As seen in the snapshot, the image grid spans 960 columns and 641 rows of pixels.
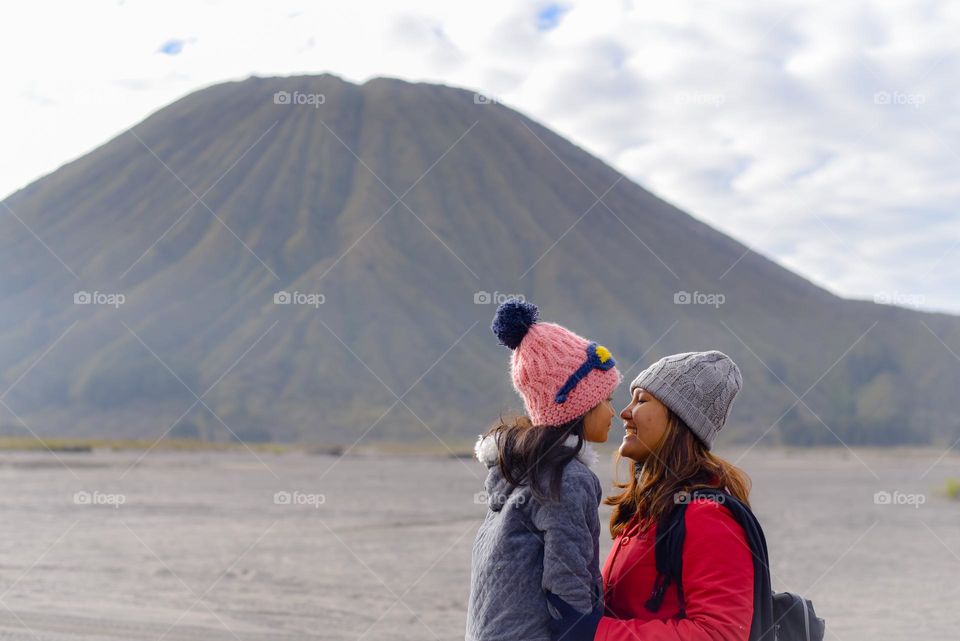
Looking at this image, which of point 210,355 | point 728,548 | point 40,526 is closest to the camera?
point 728,548

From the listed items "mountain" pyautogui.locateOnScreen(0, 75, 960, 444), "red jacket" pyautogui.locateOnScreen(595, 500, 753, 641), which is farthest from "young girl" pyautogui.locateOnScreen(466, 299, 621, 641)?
"mountain" pyautogui.locateOnScreen(0, 75, 960, 444)

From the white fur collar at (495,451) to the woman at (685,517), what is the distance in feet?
0.38

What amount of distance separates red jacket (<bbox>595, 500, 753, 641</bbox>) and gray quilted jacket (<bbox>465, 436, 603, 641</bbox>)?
0.14 metres

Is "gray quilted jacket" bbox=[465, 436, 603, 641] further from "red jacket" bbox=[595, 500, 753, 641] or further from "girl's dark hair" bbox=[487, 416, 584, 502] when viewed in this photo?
"red jacket" bbox=[595, 500, 753, 641]

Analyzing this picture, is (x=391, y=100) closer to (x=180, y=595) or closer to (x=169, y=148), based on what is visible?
(x=169, y=148)

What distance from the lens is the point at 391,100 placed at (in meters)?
Result: 150

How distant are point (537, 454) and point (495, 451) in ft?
0.45

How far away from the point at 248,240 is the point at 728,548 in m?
111

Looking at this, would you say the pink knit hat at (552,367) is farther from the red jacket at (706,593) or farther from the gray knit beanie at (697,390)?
the red jacket at (706,593)

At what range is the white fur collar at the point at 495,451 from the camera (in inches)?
107

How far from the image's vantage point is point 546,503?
8.43 ft

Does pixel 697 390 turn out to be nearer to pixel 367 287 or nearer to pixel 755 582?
pixel 755 582

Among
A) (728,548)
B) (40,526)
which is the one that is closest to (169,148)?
(40,526)

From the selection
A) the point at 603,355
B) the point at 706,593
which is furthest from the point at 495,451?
the point at 706,593
